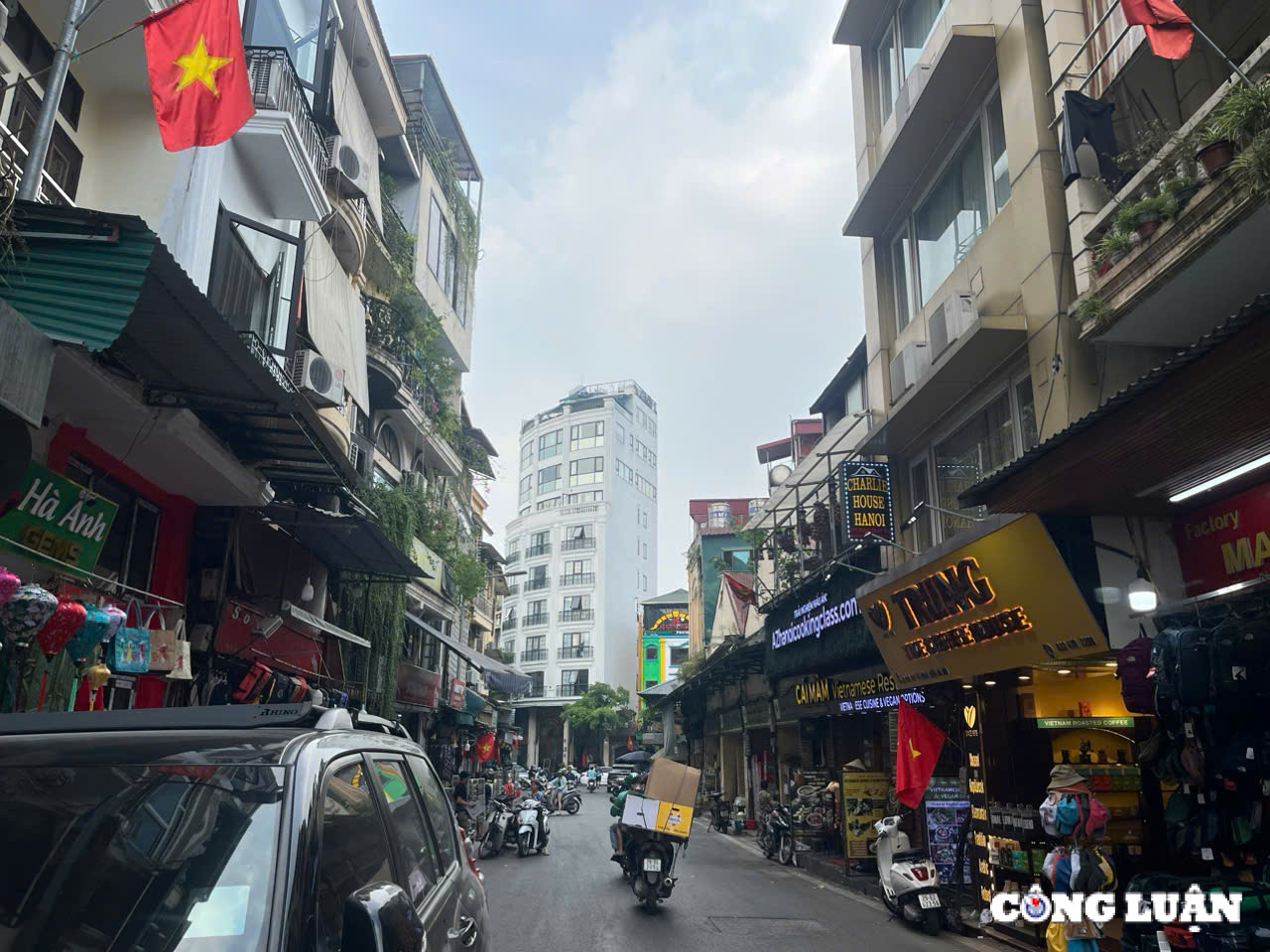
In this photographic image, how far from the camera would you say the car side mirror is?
2.03 m

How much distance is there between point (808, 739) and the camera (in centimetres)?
2030

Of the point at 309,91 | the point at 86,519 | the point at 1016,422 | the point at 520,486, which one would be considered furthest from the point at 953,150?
the point at 520,486

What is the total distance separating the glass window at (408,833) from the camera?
3191 mm

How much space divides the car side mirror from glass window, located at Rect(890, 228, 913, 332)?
44.4 feet

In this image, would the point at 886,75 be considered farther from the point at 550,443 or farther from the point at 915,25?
the point at 550,443

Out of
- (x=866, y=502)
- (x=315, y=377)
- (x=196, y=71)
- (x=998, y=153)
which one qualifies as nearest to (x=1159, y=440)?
(x=998, y=153)

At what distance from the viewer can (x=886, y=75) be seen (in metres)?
15.5

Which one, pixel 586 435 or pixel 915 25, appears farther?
pixel 586 435

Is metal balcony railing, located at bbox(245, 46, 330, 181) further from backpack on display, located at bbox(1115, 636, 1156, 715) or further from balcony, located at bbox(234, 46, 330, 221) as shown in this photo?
backpack on display, located at bbox(1115, 636, 1156, 715)

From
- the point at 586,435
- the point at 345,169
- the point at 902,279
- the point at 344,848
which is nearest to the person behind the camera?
the point at 344,848

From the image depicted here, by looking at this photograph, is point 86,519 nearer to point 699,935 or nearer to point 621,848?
point 699,935

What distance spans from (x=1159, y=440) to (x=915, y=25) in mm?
10236

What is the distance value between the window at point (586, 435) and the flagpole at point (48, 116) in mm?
73583

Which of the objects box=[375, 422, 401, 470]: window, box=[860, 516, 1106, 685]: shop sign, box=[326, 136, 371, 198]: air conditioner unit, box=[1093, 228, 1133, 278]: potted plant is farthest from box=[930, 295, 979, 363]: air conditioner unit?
box=[375, 422, 401, 470]: window
